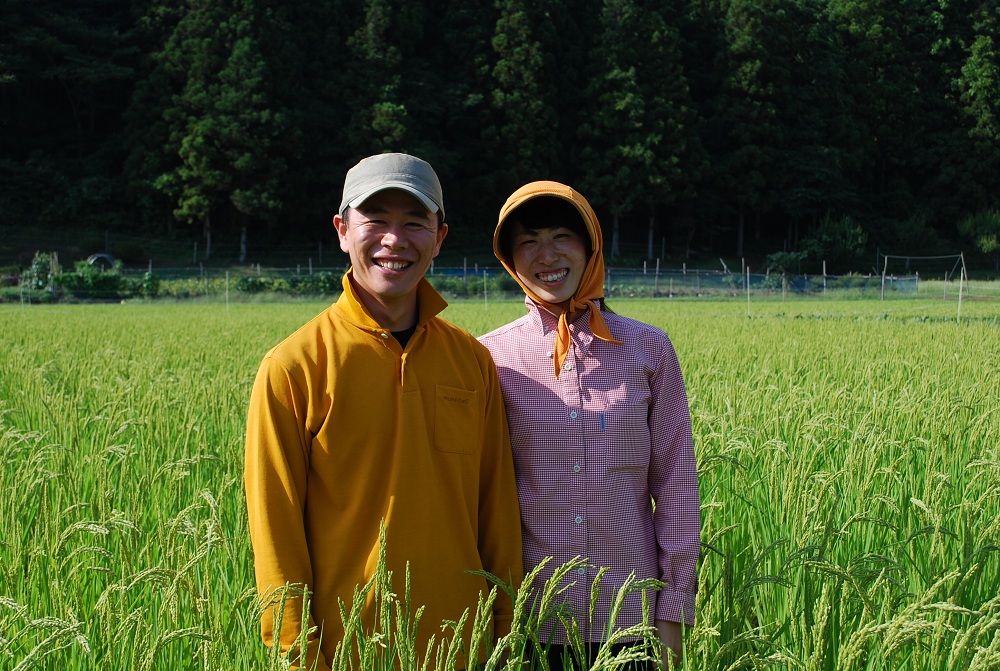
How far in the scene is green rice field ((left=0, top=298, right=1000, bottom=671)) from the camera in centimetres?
134

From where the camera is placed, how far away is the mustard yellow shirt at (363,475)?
1.57 meters

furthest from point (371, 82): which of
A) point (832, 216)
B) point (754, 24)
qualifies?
point (832, 216)

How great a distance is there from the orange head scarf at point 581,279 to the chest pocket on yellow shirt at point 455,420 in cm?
26

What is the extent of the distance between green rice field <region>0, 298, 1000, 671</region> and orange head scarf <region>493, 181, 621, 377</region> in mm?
520

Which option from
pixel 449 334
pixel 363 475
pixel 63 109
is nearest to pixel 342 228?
pixel 449 334

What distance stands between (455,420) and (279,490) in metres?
0.37

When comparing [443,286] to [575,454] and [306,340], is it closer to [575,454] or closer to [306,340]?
[575,454]

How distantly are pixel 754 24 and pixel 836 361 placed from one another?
118ft

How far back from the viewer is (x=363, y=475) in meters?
1.63

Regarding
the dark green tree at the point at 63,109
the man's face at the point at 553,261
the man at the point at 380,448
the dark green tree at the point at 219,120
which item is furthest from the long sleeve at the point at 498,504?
the dark green tree at the point at 63,109

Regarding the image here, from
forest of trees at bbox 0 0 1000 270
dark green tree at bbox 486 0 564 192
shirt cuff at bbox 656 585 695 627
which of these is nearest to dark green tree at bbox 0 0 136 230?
forest of trees at bbox 0 0 1000 270

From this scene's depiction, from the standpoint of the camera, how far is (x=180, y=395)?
160 inches

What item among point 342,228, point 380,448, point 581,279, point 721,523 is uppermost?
point 342,228

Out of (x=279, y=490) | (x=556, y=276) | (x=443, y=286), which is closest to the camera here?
(x=279, y=490)
